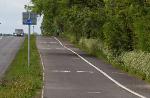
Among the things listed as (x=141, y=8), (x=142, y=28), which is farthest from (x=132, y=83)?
(x=141, y=8)

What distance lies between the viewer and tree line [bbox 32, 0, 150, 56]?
32.5 m

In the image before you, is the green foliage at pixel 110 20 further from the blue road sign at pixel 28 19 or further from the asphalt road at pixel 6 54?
the blue road sign at pixel 28 19

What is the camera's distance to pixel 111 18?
39.4 m

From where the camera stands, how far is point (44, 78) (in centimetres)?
2844

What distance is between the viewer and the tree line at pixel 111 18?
32.5 m

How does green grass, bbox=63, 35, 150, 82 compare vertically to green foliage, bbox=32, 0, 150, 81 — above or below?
below

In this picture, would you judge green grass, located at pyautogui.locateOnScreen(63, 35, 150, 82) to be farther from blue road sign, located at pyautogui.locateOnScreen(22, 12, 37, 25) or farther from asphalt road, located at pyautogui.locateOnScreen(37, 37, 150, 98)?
blue road sign, located at pyautogui.locateOnScreen(22, 12, 37, 25)

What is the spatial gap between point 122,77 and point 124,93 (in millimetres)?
7726

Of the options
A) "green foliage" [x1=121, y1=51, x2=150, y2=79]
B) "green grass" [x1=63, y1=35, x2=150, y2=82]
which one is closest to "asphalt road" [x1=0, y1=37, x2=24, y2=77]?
"green grass" [x1=63, y1=35, x2=150, y2=82]

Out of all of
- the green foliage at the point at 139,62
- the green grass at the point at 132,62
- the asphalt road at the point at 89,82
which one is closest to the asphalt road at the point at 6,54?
the asphalt road at the point at 89,82

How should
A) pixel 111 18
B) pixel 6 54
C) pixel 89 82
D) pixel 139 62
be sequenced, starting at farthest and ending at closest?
pixel 6 54 → pixel 111 18 → pixel 139 62 → pixel 89 82

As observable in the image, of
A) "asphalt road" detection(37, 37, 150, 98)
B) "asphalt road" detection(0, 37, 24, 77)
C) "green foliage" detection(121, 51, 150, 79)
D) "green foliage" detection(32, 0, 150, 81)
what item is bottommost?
"asphalt road" detection(0, 37, 24, 77)

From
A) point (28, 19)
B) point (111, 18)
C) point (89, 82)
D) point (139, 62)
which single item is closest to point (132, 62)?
point (139, 62)

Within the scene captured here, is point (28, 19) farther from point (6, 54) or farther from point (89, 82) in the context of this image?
point (6, 54)
